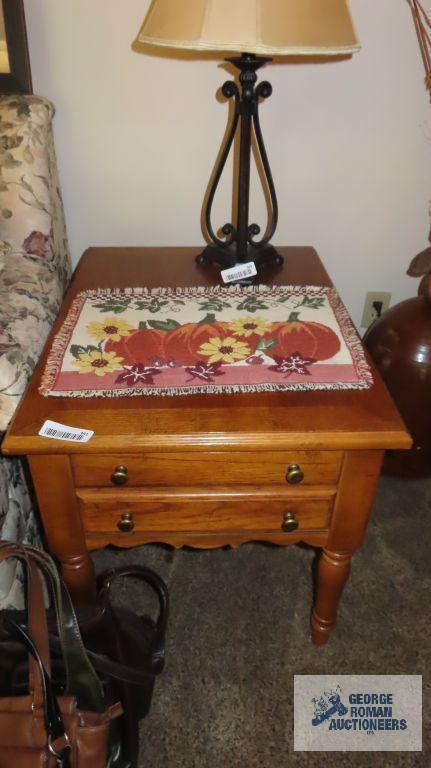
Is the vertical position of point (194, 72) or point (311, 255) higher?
point (194, 72)

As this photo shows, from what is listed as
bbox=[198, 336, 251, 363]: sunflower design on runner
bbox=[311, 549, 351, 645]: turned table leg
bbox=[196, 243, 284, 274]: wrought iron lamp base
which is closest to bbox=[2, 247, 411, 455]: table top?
bbox=[198, 336, 251, 363]: sunflower design on runner

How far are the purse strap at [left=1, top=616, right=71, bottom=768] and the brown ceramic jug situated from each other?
99 cm

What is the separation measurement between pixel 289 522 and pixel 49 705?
44cm

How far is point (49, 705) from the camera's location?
0.71 m

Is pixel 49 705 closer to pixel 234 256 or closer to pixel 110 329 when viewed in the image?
pixel 110 329

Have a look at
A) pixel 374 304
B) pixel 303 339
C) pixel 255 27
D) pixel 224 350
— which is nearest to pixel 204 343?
pixel 224 350

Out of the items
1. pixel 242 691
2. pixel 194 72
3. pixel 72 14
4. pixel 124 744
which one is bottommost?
pixel 242 691

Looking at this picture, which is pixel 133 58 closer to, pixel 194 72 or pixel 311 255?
pixel 194 72

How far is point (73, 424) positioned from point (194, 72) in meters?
0.90

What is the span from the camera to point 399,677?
1.12 metres

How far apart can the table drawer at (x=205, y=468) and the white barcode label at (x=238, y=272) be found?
47 cm

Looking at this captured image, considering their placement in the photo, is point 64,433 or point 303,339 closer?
point 64,433

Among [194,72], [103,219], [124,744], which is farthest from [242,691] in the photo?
[194,72]

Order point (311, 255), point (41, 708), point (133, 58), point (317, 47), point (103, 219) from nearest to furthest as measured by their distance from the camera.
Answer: point (41, 708) < point (317, 47) < point (133, 58) < point (311, 255) < point (103, 219)
